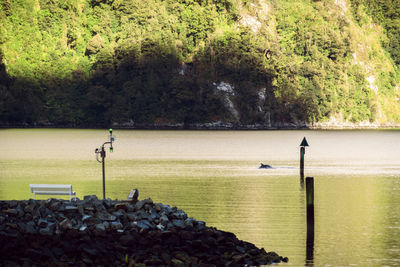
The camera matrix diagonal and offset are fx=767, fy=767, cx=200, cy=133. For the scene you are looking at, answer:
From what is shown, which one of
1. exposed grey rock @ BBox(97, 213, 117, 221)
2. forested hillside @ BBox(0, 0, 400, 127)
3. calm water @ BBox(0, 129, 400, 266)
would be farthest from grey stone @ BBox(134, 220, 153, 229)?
forested hillside @ BBox(0, 0, 400, 127)

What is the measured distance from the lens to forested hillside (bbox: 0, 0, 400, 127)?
535 ft

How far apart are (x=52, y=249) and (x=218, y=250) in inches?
163

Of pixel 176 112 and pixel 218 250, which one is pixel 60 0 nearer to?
pixel 176 112

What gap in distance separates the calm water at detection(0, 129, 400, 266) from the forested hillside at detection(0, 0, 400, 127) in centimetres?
9091

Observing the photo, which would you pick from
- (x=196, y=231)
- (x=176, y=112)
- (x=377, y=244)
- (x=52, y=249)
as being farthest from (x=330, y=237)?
(x=176, y=112)

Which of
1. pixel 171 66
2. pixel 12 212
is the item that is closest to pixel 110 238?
pixel 12 212

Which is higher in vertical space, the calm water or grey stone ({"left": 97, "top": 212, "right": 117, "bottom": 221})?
grey stone ({"left": 97, "top": 212, "right": 117, "bottom": 221})

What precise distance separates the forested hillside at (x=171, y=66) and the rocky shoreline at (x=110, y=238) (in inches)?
5266

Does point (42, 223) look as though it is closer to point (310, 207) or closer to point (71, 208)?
point (71, 208)

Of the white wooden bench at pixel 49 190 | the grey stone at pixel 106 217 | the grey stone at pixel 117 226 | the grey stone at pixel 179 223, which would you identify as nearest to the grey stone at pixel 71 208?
the grey stone at pixel 106 217

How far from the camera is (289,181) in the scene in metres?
44.1

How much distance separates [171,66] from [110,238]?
148920 mm

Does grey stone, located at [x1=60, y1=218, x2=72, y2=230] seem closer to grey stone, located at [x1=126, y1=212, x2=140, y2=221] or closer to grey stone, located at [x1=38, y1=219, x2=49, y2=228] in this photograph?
grey stone, located at [x1=38, y1=219, x2=49, y2=228]

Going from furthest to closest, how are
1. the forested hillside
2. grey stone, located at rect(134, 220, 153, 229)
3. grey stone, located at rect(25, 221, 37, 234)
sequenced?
1. the forested hillside
2. grey stone, located at rect(134, 220, 153, 229)
3. grey stone, located at rect(25, 221, 37, 234)
